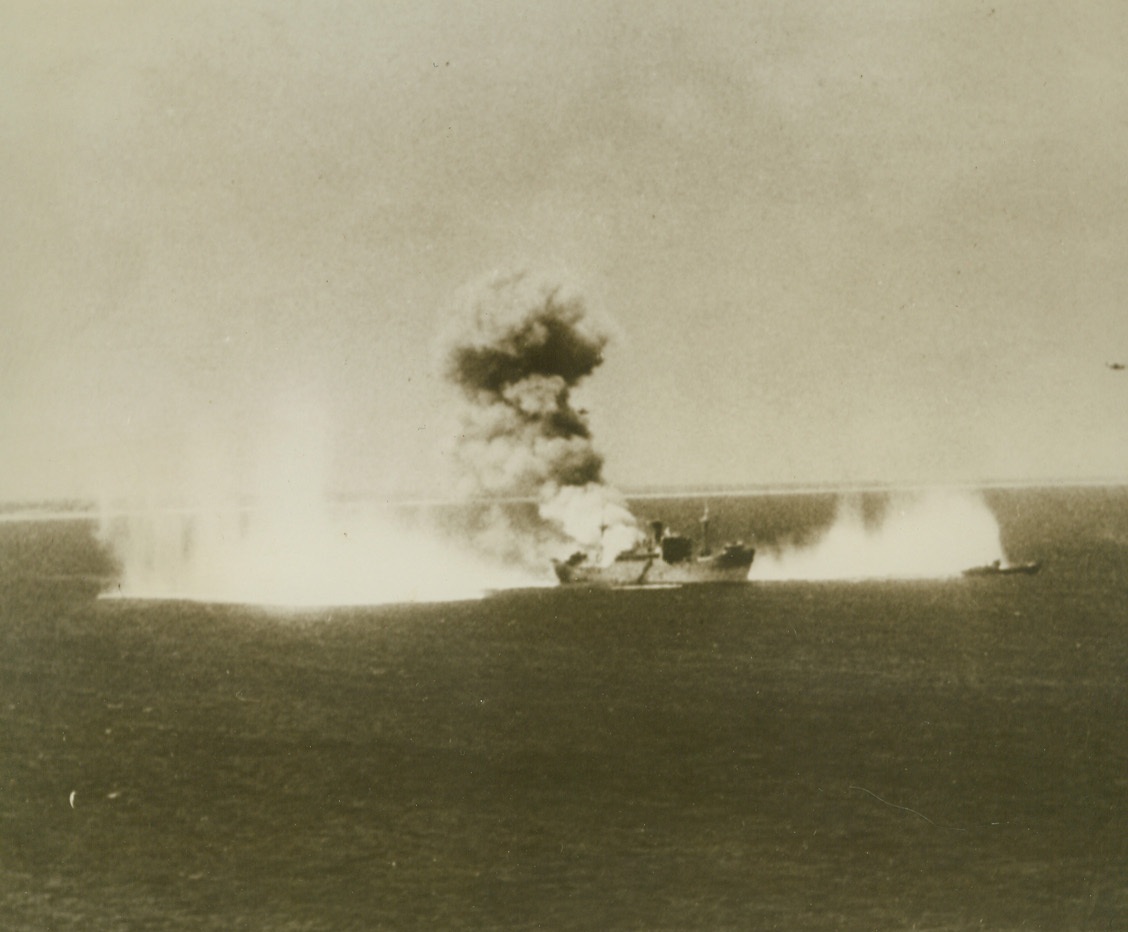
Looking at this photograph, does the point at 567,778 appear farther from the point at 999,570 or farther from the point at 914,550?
the point at 914,550

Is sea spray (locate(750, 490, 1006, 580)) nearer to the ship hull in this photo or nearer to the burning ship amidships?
the ship hull

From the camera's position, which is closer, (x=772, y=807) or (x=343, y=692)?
(x=772, y=807)

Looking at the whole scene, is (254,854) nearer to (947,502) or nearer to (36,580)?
(36,580)

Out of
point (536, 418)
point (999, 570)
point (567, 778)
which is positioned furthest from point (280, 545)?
point (999, 570)

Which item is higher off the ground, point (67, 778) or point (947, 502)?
point (947, 502)

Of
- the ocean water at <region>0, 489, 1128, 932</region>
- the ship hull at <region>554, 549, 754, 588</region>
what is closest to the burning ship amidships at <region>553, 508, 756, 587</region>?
the ship hull at <region>554, 549, 754, 588</region>

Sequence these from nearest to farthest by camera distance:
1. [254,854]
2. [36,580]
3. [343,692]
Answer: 1. [254,854]
2. [343,692]
3. [36,580]

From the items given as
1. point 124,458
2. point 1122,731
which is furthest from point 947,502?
point 124,458
